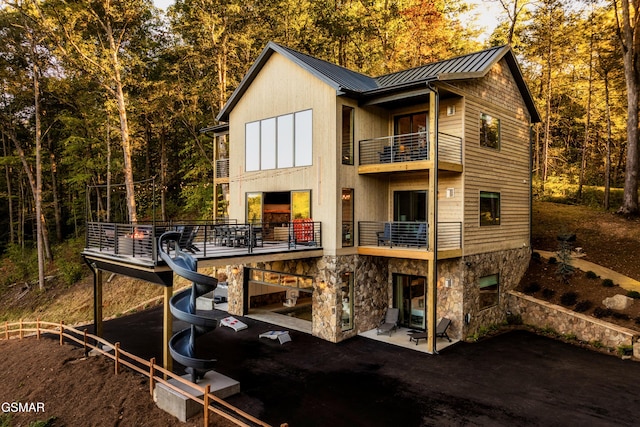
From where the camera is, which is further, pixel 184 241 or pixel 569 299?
pixel 569 299

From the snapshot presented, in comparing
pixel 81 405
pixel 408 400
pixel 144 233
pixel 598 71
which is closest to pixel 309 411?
pixel 408 400

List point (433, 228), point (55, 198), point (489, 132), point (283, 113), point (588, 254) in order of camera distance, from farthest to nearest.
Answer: point (55, 198) < point (588, 254) < point (283, 113) < point (489, 132) < point (433, 228)

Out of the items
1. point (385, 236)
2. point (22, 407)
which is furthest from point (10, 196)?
point (385, 236)

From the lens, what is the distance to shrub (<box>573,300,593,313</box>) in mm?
12664

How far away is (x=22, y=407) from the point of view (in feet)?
29.8

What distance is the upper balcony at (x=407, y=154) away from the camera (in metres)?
11.8

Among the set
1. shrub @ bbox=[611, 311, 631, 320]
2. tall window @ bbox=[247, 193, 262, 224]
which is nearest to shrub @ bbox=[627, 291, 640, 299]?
shrub @ bbox=[611, 311, 631, 320]

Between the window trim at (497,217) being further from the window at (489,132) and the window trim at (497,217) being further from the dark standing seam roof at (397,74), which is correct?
the dark standing seam roof at (397,74)

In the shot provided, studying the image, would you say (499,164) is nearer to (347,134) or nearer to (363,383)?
(347,134)

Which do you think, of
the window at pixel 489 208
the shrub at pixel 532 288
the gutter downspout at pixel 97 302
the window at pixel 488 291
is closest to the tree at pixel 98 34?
the gutter downspout at pixel 97 302

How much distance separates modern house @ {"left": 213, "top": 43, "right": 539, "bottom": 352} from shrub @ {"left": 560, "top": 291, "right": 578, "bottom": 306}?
1863 millimetres

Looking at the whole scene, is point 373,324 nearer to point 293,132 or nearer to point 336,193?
point 336,193

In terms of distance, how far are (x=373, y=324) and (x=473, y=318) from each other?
3.36 meters

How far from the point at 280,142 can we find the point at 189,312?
25.6 ft
